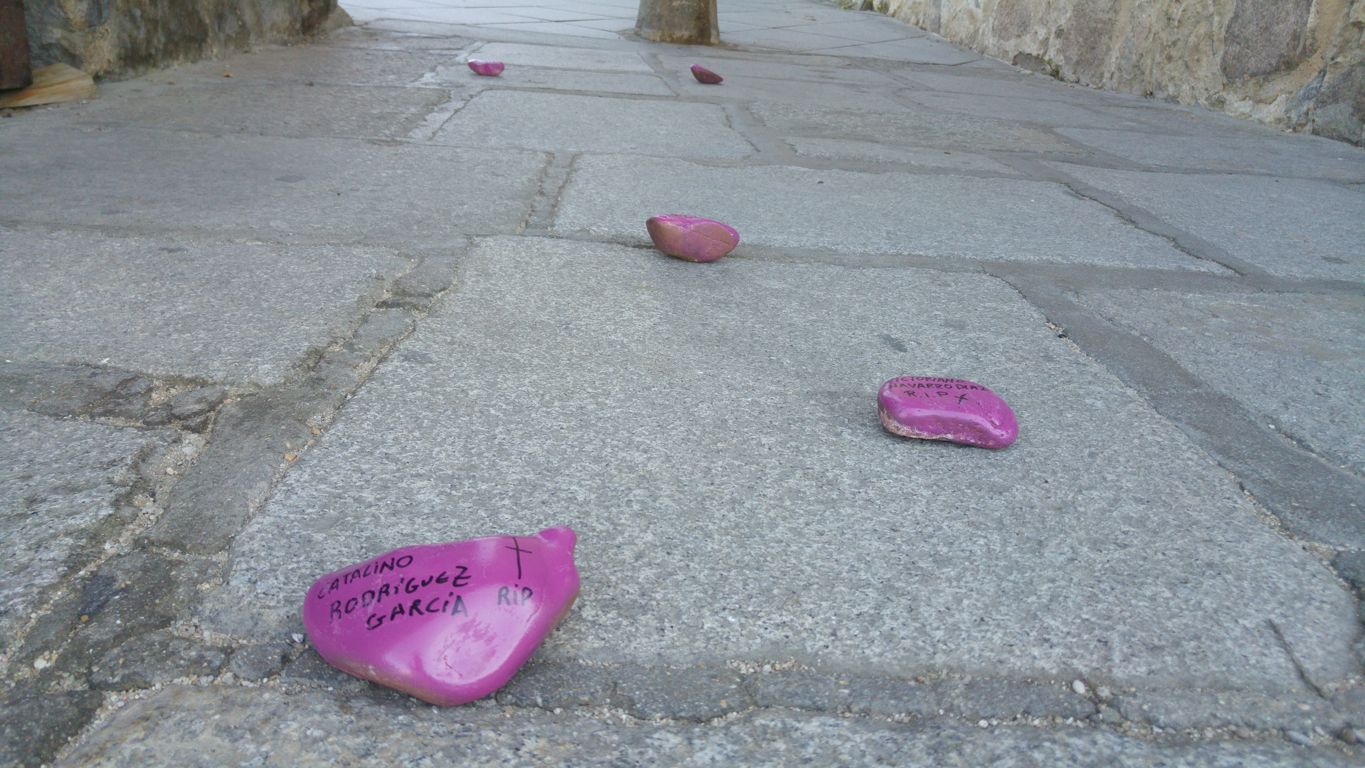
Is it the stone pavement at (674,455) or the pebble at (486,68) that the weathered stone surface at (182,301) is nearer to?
the stone pavement at (674,455)

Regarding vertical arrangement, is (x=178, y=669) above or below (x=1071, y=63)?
below

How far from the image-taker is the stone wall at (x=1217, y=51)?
420cm

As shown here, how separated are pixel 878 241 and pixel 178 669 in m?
1.79

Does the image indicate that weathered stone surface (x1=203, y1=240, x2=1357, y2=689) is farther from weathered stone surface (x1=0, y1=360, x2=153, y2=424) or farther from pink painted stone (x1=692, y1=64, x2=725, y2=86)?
pink painted stone (x1=692, y1=64, x2=725, y2=86)

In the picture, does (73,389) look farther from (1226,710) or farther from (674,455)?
(1226,710)

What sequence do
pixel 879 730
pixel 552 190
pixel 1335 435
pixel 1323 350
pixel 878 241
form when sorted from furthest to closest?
pixel 552 190, pixel 878 241, pixel 1323 350, pixel 1335 435, pixel 879 730

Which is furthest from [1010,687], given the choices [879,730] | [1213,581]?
[1213,581]

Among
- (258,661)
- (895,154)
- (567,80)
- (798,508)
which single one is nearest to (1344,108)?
(895,154)

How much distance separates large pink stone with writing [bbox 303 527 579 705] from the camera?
34.0 inches

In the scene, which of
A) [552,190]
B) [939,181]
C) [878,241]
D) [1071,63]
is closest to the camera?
[878,241]

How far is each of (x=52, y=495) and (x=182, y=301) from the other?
618 millimetres

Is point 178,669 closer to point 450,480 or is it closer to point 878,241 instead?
point 450,480

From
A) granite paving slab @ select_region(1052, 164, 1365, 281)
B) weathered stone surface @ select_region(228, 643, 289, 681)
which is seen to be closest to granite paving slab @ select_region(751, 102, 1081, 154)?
granite paving slab @ select_region(1052, 164, 1365, 281)

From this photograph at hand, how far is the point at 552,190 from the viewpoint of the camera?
253cm
